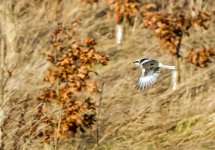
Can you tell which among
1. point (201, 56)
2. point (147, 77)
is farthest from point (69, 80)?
point (201, 56)

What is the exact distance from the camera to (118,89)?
776 cm

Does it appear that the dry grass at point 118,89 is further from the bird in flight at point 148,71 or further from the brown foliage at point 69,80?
the bird in flight at point 148,71

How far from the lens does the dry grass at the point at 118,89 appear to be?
6516mm

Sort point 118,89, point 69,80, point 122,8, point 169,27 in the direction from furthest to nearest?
point 122,8, point 118,89, point 169,27, point 69,80

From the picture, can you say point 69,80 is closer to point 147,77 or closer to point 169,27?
point 147,77

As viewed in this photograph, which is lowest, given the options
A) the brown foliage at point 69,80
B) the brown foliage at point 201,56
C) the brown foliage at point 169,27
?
the brown foliage at point 69,80

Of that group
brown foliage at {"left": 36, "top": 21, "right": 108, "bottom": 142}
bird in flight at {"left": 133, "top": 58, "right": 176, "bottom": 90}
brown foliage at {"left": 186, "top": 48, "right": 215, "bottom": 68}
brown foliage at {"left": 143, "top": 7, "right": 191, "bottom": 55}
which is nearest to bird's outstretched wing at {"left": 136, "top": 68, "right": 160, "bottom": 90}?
bird in flight at {"left": 133, "top": 58, "right": 176, "bottom": 90}

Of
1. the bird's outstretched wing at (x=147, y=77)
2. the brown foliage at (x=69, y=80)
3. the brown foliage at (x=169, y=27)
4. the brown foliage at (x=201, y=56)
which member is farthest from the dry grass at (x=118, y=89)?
the bird's outstretched wing at (x=147, y=77)

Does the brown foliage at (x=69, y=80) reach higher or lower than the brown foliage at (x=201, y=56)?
lower

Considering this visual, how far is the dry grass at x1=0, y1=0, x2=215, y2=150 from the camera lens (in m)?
6.52

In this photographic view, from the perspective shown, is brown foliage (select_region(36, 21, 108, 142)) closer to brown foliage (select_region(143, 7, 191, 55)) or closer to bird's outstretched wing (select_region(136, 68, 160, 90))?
bird's outstretched wing (select_region(136, 68, 160, 90))

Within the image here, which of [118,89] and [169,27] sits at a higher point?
[169,27]

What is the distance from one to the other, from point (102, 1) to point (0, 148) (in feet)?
17.1

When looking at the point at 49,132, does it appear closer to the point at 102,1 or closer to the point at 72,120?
the point at 72,120
